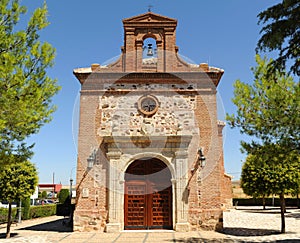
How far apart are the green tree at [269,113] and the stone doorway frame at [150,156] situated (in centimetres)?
248

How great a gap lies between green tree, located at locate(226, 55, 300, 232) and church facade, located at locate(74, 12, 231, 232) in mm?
1947

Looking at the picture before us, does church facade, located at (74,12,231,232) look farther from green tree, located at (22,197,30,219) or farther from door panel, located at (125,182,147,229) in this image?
green tree, located at (22,197,30,219)

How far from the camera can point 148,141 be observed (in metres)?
12.6

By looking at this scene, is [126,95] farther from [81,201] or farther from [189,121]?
[81,201]

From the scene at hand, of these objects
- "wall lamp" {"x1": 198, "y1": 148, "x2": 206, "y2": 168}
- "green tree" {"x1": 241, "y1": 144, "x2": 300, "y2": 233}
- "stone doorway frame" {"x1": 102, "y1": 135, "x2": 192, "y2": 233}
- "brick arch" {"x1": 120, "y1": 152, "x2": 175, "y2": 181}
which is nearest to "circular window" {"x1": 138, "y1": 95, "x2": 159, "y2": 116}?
"stone doorway frame" {"x1": 102, "y1": 135, "x2": 192, "y2": 233}

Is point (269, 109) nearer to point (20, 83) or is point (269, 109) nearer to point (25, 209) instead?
point (20, 83)

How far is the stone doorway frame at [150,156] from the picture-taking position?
1220 centimetres

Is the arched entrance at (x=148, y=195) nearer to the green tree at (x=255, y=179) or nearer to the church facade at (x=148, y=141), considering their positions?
the church facade at (x=148, y=141)

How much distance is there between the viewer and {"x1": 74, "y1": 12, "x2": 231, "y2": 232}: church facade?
1235cm

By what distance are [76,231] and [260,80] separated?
898 cm

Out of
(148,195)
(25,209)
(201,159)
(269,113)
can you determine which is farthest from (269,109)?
(25,209)

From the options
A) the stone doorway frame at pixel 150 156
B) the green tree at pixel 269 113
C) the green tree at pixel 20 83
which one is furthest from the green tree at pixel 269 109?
the green tree at pixel 20 83

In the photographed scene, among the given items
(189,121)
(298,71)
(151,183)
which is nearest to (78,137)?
(151,183)

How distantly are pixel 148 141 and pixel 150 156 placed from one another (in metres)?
0.62
